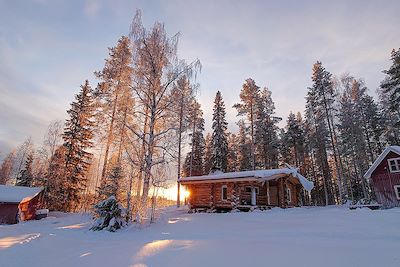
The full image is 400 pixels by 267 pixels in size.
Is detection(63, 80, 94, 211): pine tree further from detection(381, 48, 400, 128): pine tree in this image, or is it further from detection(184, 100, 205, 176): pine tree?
detection(381, 48, 400, 128): pine tree

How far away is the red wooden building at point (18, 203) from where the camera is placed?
876 inches

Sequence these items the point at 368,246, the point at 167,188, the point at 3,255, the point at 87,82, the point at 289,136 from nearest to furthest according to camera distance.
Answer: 1. the point at 368,246
2. the point at 3,255
3. the point at 167,188
4. the point at 87,82
5. the point at 289,136

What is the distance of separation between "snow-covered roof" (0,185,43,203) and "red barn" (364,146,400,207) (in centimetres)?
3326

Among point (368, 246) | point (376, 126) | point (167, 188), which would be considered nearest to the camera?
point (368, 246)

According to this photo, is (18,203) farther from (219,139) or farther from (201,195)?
(219,139)

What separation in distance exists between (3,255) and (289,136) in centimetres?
3672

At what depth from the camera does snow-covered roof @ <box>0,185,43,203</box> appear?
22.6m

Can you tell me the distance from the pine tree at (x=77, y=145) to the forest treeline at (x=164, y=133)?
0.35 ft

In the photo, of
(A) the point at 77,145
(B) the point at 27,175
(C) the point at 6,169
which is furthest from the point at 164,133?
(C) the point at 6,169

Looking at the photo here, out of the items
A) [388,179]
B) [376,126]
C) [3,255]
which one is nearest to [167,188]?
[3,255]

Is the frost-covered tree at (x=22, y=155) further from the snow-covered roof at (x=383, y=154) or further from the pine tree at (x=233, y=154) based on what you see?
the snow-covered roof at (x=383, y=154)

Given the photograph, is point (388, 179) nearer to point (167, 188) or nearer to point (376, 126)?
point (376, 126)

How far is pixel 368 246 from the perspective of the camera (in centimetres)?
661

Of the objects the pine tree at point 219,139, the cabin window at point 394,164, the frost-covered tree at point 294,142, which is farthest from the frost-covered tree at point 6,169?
the cabin window at point 394,164
